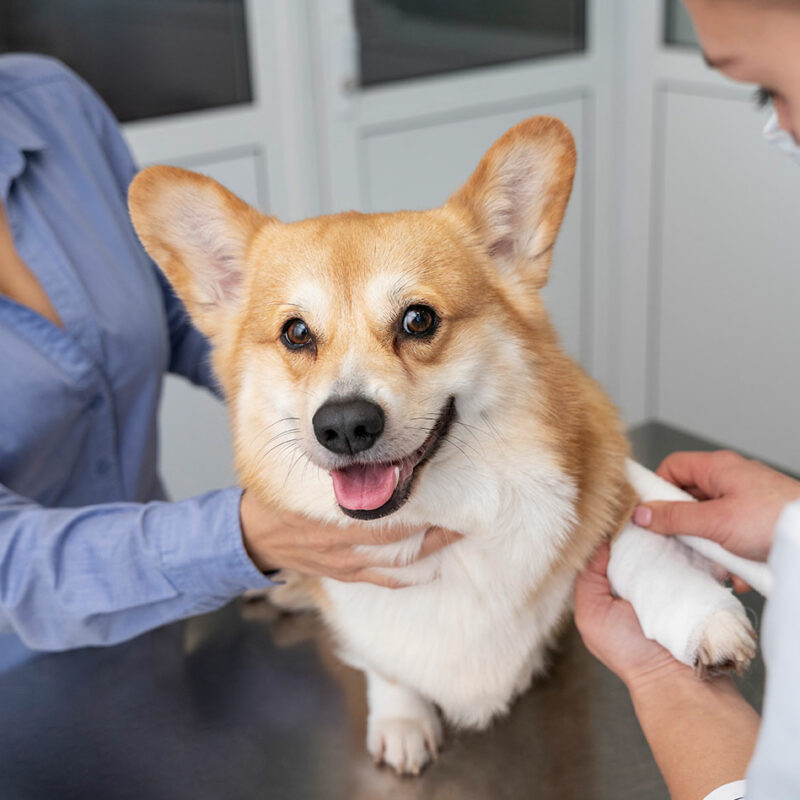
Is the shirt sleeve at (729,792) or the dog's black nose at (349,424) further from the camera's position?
the dog's black nose at (349,424)

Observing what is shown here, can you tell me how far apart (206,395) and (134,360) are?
54.6 inches

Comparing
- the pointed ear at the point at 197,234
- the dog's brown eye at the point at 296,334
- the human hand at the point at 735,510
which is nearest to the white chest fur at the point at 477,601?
the human hand at the point at 735,510

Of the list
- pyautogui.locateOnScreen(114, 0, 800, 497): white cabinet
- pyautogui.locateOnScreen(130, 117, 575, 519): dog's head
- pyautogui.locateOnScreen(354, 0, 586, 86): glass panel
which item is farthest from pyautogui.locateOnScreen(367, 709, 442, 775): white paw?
pyautogui.locateOnScreen(354, 0, 586, 86): glass panel

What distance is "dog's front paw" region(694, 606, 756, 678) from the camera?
93 centimetres

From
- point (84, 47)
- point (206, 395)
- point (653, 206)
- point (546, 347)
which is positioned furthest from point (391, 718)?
point (653, 206)

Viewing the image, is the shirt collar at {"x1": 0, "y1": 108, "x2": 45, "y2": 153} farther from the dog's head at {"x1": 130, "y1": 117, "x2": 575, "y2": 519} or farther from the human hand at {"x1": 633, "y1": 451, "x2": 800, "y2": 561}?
the human hand at {"x1": 633, "y1": 451, "x2": 800, "y2": 561}

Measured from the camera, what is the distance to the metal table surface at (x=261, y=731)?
104 centimetres

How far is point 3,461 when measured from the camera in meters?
1.28

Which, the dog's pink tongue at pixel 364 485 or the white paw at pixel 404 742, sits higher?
the dog's pink tongue at pixel 364 485

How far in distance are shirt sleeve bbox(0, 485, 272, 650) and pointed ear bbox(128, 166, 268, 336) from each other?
0.84 feet

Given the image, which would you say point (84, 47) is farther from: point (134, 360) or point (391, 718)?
point (391, 718)

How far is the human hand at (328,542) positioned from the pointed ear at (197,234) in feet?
0.95

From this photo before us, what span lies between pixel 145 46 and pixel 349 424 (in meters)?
2.00

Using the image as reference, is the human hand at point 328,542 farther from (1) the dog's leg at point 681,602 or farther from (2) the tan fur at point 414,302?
(1) the dog's leg at point 681,602
